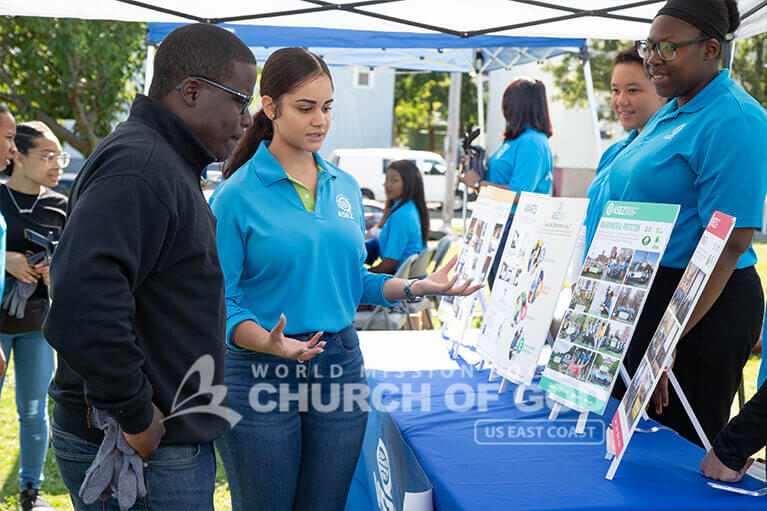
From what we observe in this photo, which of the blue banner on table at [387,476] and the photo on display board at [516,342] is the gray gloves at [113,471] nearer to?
the blue banner on table at [387,476]

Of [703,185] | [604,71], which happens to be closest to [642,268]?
[703,185]

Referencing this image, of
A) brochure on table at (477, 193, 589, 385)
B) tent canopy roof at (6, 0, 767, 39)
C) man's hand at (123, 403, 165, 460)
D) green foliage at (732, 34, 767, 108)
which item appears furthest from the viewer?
green foliage at (732, 34, 767, 108)

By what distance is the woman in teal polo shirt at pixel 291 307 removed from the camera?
1.85 meters

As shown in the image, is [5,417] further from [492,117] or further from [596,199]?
[492,117]

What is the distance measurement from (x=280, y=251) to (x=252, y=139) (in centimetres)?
59

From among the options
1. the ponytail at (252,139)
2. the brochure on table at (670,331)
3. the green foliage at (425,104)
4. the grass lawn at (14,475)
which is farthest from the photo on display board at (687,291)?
the green foliage at (425,104)

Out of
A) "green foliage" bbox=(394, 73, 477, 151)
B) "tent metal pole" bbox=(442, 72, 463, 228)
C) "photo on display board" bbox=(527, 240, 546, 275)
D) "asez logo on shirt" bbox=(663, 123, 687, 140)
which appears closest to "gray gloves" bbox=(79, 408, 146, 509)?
"photo on display board" bbox=(527, 240, 546, 275)

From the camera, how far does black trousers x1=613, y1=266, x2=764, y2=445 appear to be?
6.69ft

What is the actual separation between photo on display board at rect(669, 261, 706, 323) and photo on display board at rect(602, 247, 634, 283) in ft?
0.56

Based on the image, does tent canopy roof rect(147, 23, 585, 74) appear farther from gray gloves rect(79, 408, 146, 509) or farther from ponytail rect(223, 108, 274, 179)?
gray gloves rect(79, 408, 146, 509)

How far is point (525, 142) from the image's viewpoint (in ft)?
15.2

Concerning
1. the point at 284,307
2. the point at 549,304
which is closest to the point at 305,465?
the point at 284,307

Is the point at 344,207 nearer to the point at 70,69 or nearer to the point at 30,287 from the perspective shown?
the point at 30,287

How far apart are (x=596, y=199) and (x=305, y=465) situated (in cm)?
141
